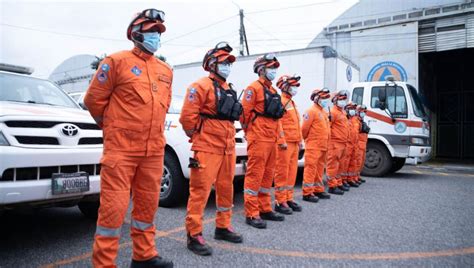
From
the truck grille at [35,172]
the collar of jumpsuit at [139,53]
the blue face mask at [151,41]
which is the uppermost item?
the blue face mask at [151,41]

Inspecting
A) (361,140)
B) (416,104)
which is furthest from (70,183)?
(416,104)

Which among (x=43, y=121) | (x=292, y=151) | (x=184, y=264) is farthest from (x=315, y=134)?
(x=43, y=121)

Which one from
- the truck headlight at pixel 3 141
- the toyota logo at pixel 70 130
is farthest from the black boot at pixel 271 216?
the truck headlight at pixel 3 141

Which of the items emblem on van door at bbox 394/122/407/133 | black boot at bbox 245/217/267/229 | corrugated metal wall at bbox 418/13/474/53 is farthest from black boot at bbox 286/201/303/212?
corrugated metal wall at bbox 418/13/474/53

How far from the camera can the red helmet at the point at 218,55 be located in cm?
347

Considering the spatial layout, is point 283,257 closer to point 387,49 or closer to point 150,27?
point 150,27

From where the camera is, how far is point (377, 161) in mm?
8664

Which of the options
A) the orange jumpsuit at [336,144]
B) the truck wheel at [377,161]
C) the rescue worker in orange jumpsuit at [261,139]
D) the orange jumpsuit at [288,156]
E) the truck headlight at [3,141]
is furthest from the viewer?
the truck wheel at [377,161]

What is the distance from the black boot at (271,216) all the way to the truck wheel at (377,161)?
5.20 m

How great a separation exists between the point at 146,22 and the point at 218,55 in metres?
0.92

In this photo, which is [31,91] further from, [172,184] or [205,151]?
[205,151]

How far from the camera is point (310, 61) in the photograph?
777 centimetres

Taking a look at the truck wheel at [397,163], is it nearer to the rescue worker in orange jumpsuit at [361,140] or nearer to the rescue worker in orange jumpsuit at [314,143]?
the rescue worker in orange jumpsuit at [361,140]

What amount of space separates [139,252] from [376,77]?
12.4 metres
